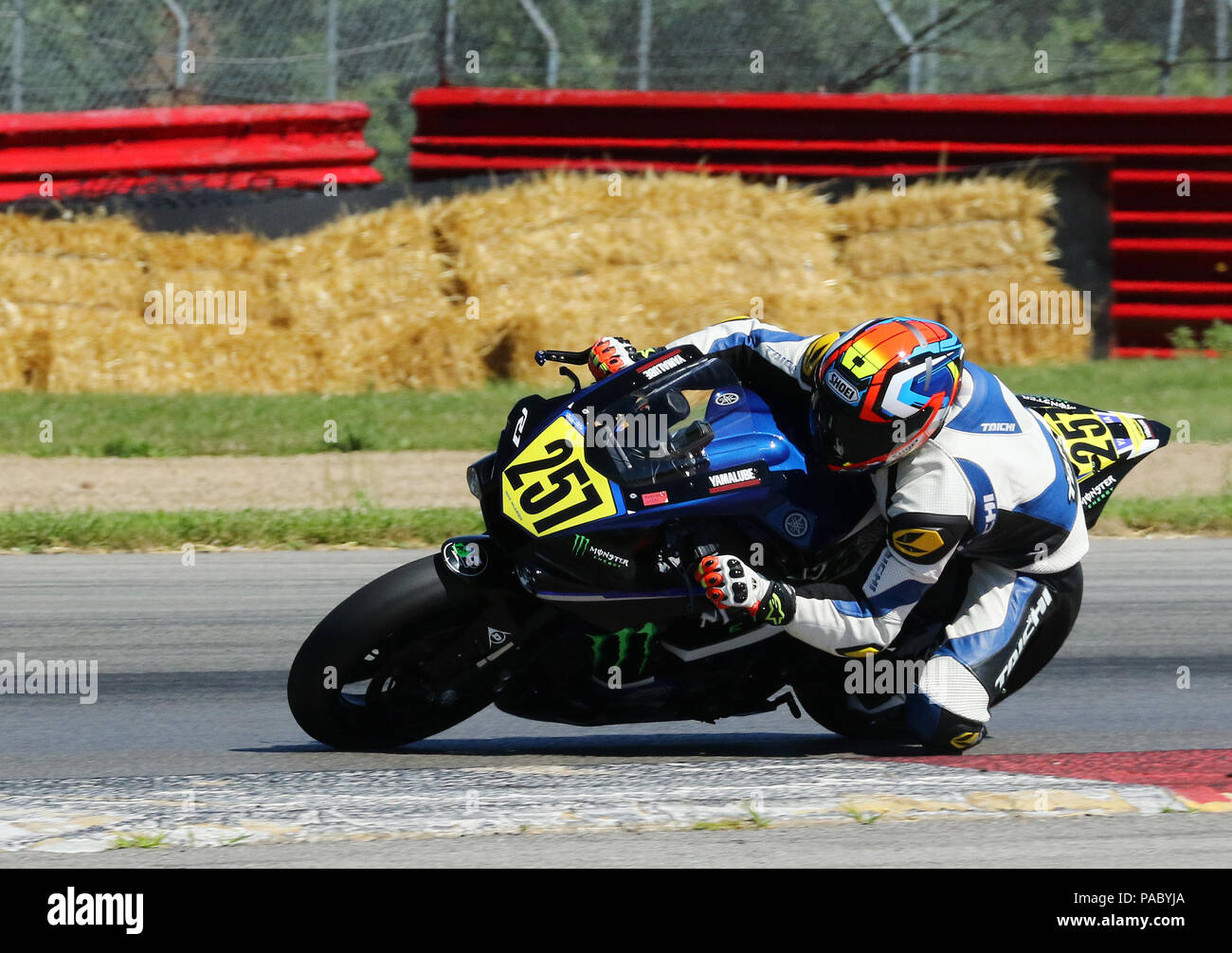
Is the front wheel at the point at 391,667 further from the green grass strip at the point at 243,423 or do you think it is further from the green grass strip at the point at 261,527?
the green grass strip at the point at 243,423

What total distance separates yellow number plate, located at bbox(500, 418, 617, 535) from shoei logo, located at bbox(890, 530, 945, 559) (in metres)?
0.79

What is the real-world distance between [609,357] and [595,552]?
90cm

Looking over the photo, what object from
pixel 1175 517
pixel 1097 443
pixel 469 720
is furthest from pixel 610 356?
pixel 1175 517

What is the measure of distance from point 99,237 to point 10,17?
8.56 ft

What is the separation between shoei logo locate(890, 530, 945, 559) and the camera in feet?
14.5

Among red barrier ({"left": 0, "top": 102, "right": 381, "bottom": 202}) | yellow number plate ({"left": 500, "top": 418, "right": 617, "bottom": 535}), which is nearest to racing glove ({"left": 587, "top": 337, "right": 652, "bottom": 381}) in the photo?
yellow number plate ({"left": 500, "top": 418, "right": 617, "bottom": 535})

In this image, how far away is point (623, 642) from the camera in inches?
187

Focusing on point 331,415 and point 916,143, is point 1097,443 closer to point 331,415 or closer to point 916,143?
point 331,415

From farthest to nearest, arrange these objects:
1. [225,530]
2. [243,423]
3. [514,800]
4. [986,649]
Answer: [243,423] < [225,530] < [986,649] < [514,800]

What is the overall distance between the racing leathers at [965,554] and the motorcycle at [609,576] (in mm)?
107

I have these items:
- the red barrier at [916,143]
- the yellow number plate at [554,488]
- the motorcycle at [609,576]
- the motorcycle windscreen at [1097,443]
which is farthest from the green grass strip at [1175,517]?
the yellow number plate at [554,488]

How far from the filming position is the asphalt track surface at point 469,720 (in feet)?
12.4

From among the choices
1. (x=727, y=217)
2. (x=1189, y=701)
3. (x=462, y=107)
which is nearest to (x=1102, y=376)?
(x=727, y=217)

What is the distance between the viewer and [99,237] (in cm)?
1371
